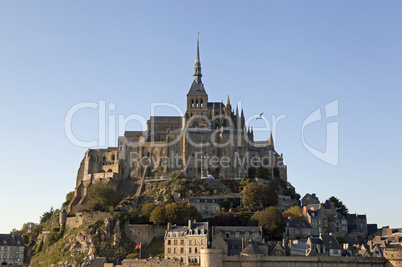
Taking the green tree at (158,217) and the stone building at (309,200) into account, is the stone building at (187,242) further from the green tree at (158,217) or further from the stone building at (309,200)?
the stone building at (309,200)

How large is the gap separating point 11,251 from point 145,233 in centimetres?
2307

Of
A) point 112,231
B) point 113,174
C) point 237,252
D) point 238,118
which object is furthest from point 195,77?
point 237,252

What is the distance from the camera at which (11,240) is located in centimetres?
9319

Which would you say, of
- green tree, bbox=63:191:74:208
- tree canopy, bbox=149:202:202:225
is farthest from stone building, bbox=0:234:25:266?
tree canopy, bbox=149:202:202:225

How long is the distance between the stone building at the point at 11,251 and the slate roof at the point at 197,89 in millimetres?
41318

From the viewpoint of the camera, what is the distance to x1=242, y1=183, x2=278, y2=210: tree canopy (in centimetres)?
9125

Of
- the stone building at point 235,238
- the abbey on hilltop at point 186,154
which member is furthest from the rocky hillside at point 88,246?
the abbey on hilltop at point 186,154

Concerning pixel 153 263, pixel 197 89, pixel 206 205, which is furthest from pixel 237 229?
pixel 197 89

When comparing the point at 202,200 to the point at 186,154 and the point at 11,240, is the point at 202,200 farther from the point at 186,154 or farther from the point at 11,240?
the point at 11,240

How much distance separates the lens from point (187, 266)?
7225 centimetres

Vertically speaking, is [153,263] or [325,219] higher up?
[325,219]

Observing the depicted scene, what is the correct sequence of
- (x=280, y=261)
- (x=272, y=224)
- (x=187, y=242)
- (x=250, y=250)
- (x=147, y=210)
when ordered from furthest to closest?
(x=147, y=210)
(x=272, y=224)
(x=187, y=242)
(x=250, y=250)
(x=280, y=261)

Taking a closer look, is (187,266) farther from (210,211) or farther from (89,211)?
(89,211)

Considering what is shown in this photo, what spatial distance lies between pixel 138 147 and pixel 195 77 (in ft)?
65.6
